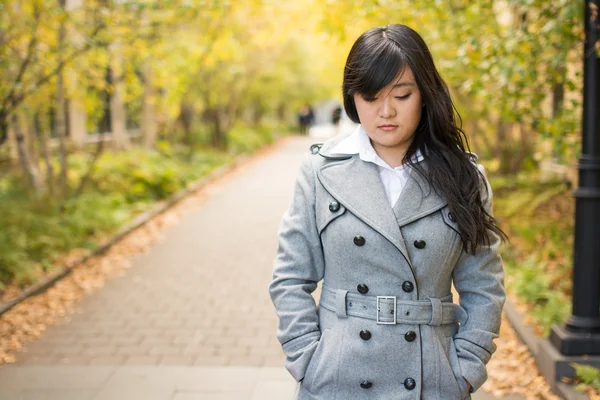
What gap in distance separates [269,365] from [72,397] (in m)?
1.49

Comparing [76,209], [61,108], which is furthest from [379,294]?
[76,209]

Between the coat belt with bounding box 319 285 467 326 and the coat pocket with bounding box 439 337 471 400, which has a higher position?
the coat belt with bounding box 319 285 467 326

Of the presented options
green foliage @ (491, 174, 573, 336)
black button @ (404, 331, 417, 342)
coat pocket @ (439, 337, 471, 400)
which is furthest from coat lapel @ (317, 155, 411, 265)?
green foliage @ (491, 174, 573, 336)

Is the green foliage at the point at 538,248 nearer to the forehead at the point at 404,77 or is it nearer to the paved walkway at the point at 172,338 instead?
the paved walkway at the point at 172,338

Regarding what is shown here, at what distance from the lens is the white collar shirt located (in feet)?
7.40

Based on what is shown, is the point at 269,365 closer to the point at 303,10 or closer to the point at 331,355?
the point at 331,355

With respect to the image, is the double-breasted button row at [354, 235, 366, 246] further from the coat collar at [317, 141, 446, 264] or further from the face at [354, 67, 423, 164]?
the face at [354, 67, 423, 164]

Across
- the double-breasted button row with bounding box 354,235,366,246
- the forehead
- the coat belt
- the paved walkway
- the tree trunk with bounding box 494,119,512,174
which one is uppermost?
the forehead

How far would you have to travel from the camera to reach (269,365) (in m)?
5.29

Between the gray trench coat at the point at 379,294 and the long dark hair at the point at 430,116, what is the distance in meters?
0.05

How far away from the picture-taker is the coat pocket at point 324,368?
220cm

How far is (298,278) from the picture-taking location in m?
2.27

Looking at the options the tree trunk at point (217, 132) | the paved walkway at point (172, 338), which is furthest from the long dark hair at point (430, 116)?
the tree trunk at point (217, 132)

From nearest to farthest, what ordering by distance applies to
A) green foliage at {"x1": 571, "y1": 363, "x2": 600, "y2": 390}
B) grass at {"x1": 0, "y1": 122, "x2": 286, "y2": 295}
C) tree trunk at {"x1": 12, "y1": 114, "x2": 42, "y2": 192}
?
green foliage at {"x1": 571, "y1": 363, "x2": 600, "y2": 390} → grass at {"x1": 0, "y1": 122, "x2": 286, "y2": 295} → tree trunk at {"x1": 12, "y1": 114, "x2": 42, "y2": 192}
